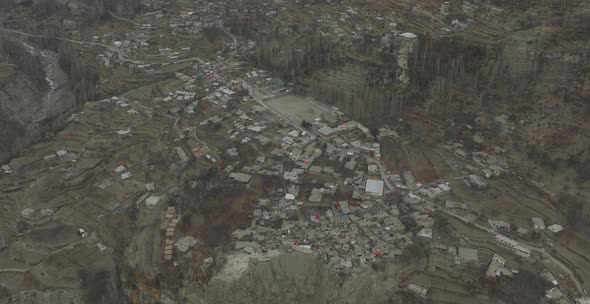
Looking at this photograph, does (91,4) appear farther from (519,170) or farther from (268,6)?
(519,170)

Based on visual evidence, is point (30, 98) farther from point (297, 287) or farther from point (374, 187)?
point (297, 287)

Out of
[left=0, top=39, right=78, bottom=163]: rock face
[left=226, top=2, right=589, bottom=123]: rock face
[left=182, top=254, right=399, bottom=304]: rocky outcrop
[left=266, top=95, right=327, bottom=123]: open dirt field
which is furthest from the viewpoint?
[left=0, top=39, right=78, bottom=163]: rock face

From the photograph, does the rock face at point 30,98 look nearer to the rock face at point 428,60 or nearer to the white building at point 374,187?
the rock face at point 428,60

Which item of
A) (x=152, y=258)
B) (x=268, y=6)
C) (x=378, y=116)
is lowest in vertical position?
(x=152, y=258)

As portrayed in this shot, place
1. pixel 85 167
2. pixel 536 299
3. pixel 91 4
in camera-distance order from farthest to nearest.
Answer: pixel 91 4 < pixel 85 167 < pixel 536 299

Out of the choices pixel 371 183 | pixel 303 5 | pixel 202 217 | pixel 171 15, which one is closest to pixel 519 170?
pixel 371 183

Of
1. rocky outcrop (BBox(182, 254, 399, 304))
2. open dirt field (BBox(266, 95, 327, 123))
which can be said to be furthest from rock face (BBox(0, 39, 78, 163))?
rocky outcrop (BBox(182, 254, 399, 304))

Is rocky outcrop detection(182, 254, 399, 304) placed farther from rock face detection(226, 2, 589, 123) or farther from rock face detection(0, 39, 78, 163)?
rock face detection(0, 39, 78, 163)

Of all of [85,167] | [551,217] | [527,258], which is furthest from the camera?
[85,167]

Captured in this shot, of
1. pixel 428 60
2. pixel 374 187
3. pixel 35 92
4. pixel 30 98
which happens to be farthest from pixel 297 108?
pixel 35 92

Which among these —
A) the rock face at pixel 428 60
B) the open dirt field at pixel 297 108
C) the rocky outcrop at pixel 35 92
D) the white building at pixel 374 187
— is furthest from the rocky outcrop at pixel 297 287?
the rocky outcrop at pixel 35 92

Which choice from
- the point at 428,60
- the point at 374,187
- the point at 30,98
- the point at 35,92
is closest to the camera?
the point at 374,187
